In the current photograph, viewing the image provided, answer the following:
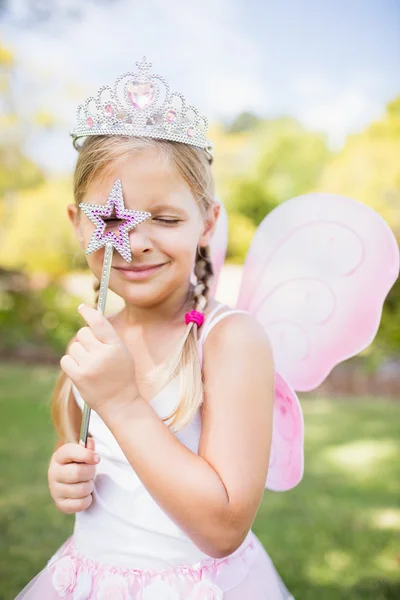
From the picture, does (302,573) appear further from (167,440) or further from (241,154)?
(241,154)

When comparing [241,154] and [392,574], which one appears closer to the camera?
[392,574]

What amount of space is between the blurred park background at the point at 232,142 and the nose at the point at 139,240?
308 centimetres

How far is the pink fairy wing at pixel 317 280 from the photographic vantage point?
1.61 m

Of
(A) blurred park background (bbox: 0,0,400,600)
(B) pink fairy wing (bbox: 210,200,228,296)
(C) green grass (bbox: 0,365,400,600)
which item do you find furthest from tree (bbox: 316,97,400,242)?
(B) pink fairy wing (bbox: 210,200,228,296)

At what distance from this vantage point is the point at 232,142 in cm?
921

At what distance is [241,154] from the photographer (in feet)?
29.6

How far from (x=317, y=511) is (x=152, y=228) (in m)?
2.72

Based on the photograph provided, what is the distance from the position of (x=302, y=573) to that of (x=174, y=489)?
1976 mm

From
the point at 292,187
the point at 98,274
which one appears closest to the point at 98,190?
the point at 98,274

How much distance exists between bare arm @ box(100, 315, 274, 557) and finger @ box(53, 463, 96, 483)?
0.49 ft

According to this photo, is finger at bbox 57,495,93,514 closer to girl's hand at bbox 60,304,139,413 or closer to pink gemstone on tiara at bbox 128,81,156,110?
girl's hand at bbox 60,304,139,413

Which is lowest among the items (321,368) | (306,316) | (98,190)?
(321,368)

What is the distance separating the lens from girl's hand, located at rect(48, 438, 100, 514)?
1.26 meters

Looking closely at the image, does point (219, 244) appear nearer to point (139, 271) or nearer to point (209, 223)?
point (209, 223)
